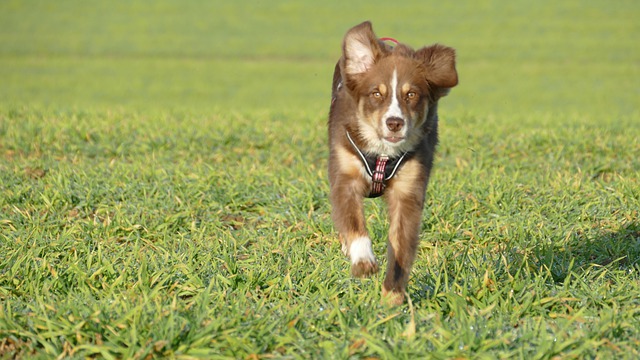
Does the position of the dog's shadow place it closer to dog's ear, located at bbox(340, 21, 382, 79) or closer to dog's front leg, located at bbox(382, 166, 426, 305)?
dog's front leg, located at bbox(382, 166, 426, 305)

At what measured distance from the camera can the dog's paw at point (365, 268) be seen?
4.81m

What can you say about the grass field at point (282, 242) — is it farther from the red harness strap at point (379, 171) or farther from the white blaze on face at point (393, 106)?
the white blaze on face at point (393, 106)

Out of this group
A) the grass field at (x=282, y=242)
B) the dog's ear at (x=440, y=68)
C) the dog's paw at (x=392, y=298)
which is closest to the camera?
the grass field at (x=282, y=242)

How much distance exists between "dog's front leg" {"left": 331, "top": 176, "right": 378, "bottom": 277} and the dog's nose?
0.51m

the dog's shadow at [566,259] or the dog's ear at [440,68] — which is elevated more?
the dog's ear at [440,68]

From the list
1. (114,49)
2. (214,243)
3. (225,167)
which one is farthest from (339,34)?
(214,243)

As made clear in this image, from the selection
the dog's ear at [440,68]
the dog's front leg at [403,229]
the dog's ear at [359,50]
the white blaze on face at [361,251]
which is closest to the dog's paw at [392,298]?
the dog's front leg at [403,229]

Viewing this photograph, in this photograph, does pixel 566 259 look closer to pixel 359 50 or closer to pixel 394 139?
pixel 394 139

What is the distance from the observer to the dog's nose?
4797 mm

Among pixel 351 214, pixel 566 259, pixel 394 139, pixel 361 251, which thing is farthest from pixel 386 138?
pixel 566 259

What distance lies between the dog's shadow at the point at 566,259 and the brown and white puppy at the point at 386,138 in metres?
0.38

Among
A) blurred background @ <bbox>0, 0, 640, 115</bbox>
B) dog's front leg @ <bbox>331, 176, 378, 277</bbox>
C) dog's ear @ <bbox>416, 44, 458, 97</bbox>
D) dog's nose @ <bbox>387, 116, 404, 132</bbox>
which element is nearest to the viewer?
dog's nose @ <bbox>387, 116, 404, 132</bbox>

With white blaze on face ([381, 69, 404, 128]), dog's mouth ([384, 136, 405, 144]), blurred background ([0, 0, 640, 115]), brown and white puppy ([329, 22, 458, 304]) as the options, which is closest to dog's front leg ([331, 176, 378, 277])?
brown and white puppy ([329, 22, 458, 304])

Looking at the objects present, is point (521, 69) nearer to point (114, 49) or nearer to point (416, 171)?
point (114, 49)
